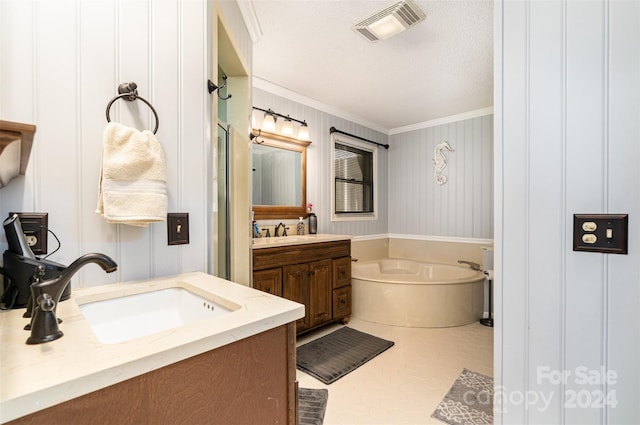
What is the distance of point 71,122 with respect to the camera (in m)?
0.90

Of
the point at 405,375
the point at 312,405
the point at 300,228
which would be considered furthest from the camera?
the point at 300,228

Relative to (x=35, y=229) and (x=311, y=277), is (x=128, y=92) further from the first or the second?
(x=311, y=277)

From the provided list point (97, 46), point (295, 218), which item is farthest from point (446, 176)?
point (97, 46)

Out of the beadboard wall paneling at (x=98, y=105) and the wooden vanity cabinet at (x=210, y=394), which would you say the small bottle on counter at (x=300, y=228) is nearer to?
the beadboard wall paneling at (x=98, y=105)

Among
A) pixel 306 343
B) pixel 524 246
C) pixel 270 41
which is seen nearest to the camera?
pixel 524 246

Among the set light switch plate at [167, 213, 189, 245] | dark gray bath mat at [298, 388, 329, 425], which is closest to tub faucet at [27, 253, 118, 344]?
light switch plate at [167, 213, 189, 245]

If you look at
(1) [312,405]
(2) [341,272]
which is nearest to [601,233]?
(1) [312,405]

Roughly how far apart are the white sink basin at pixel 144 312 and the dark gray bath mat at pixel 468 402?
161cm

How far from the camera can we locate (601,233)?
80 centimetres

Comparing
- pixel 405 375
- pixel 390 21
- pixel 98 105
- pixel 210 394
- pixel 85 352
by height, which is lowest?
pixel 405 375

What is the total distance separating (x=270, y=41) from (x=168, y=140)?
5.24ft

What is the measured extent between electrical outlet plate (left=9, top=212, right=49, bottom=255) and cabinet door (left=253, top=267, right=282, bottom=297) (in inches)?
58.2

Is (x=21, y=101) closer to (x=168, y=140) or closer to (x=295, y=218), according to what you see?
(x=168, y=140)

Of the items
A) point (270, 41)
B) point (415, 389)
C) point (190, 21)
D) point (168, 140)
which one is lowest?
point (415, 389)
